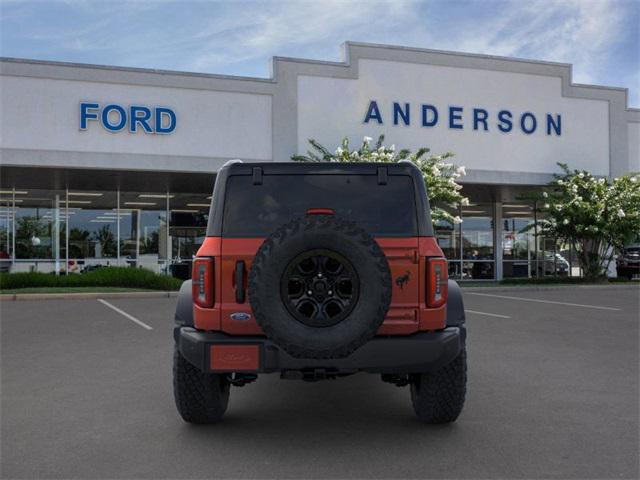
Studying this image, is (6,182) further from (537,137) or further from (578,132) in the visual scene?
(578,132)

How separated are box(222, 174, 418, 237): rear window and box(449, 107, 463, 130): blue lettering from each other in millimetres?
20081

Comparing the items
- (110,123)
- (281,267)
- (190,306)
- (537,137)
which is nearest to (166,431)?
(190,306)

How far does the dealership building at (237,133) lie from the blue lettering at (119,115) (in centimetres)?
4

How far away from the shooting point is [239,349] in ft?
13.9

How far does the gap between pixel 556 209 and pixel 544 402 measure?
62.1 feet

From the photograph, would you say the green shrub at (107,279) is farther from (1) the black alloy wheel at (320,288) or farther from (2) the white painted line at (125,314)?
(1) the black alloy wheel at (320,288)

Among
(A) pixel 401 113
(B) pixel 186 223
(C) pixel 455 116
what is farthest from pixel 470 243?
(B) pixel 186 223

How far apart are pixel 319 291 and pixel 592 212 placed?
21.3m

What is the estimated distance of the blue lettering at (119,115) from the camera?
20266mm

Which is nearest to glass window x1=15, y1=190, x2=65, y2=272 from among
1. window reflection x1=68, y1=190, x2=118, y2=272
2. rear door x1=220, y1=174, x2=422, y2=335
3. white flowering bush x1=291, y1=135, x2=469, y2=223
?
window reflection x1=68, y1=190, x2=118, y2=272

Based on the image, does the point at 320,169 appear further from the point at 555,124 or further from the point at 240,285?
the point at 555,124

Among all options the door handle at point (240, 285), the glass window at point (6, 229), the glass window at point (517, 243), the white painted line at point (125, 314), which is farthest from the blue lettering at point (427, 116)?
the door handle at point (240, 285)

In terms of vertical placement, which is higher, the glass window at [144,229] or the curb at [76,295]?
the glass window at [144,229]

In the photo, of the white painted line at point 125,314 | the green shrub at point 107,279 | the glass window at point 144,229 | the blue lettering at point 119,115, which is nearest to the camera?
the white painted line at point 125,314
